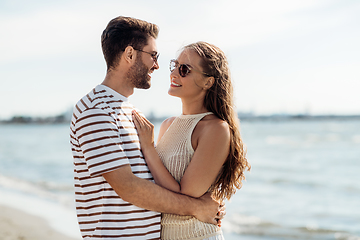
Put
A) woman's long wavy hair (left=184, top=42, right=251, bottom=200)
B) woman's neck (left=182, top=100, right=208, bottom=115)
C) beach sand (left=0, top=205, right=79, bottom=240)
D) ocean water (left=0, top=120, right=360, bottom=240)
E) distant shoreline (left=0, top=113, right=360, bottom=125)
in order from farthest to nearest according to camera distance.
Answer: distant shoreline (left=0, top=113, right=360, bottom=125), ocean water (left=0, top=120, right=360, bottom=240), beach sand (left=0, top=205, right=79, bottom=240), woman's neck (left=182, top=100, right=208, bottom=115), woman's long wavy hair (left=184, top=42, right=251, bottom=200)

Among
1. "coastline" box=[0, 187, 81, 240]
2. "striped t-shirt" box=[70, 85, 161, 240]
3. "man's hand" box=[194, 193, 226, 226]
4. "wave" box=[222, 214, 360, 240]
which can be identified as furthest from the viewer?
"wave" box=[222, 214, 360, 240]

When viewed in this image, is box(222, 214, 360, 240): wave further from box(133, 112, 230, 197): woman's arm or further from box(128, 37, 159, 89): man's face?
box(128, 37, 159, 89): man's face

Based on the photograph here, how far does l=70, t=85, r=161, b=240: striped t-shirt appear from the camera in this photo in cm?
223

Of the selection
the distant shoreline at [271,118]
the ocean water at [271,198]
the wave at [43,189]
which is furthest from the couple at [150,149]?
the distant shoreline at [271,118]

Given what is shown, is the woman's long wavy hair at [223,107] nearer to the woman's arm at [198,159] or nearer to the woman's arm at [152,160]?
the woman's arm at [198,159]

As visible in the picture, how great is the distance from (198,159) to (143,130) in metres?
0.44

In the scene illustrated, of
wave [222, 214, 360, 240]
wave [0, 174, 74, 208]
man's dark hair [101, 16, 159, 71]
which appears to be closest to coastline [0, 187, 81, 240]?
wave [0, 174, 74, 208]

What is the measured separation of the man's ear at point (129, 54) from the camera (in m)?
2.55

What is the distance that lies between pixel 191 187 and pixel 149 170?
1.03ft

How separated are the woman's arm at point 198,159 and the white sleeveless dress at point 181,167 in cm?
9

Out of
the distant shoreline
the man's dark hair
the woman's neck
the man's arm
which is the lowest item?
the distant shoreline

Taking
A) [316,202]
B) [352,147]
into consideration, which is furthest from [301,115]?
[316,202]

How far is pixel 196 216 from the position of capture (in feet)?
8.50

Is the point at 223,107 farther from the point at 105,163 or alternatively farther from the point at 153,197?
the point at 105,163
